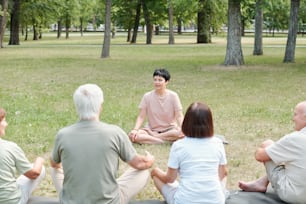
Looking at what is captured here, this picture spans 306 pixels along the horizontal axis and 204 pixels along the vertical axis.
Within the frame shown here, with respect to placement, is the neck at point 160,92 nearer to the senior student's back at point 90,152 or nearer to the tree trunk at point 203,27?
the senior student's back at point 90,152

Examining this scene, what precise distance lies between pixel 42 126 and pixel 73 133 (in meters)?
4.99

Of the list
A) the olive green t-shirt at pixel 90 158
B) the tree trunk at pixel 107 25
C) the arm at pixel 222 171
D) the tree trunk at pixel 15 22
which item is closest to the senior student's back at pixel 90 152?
the olive green t-shirt at pixel 90 158

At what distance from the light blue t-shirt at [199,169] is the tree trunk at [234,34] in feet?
51.8

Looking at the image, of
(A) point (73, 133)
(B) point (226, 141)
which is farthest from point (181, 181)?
(B) point (226, 141)

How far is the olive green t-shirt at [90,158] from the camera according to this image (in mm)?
3979

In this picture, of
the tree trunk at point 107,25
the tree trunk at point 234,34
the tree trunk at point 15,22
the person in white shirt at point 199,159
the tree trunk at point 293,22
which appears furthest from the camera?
the tree trunk at point 15,22

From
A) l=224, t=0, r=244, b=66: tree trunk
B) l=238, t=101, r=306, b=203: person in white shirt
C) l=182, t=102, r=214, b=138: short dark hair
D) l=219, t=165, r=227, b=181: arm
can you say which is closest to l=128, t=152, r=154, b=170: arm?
l=182, t=102, r=214, b=138: short dark hair

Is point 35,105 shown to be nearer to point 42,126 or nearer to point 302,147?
point 42,126

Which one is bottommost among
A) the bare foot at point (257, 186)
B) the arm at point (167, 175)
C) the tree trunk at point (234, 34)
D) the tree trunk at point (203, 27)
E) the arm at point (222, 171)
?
the bare foot at point (257, 186)

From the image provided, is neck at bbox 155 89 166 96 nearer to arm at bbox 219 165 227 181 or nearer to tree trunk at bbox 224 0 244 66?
arm at bbox 219 165 227 181

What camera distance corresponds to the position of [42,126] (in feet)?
29.0

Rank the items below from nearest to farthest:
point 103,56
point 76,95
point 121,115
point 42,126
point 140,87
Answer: point 76,95 → point 42,126 → point 121,115 → point 140,87 → point 103,56

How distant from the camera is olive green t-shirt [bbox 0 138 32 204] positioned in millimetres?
4129

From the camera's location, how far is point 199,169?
4.11 metres
